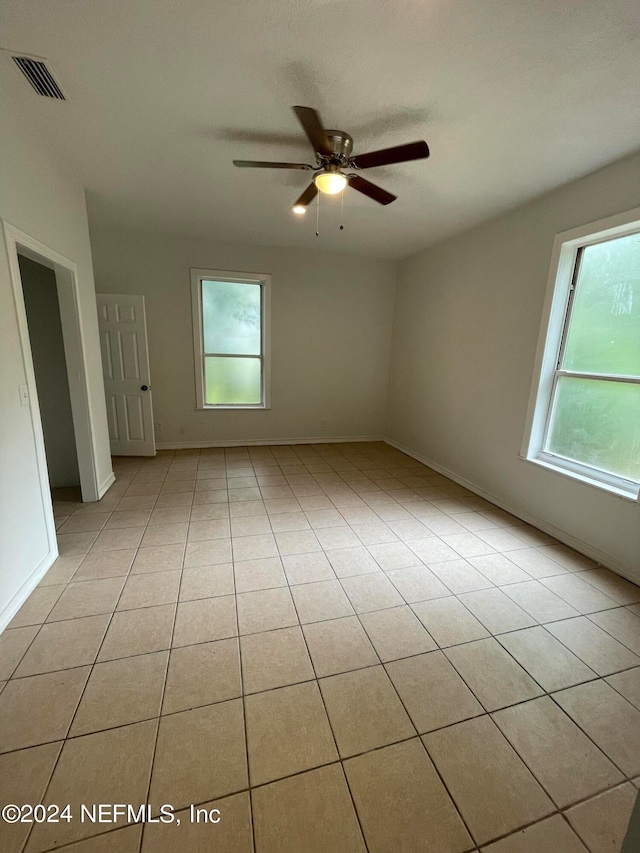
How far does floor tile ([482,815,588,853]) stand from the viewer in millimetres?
1010

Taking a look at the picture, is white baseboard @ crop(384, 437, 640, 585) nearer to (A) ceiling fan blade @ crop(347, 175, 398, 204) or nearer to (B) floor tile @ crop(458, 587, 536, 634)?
(B) floor tile @ crop(458, 587, 536, 634)

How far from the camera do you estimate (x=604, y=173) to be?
7.61 feet

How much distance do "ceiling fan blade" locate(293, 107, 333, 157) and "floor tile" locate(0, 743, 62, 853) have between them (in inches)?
108

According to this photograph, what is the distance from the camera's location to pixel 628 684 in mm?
1535

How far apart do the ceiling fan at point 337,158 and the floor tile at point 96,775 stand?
8.76ft

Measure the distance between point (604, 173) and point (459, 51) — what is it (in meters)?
1.55

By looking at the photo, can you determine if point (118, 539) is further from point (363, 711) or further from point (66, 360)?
point (363, 711)

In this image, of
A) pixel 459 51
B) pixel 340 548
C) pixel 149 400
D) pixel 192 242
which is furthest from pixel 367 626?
pixel 192 242

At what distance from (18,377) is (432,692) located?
8.81 feet

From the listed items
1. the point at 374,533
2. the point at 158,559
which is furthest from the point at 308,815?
the point at 374,533

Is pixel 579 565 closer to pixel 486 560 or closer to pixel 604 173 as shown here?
pixel 486 560

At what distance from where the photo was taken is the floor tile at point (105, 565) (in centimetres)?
212

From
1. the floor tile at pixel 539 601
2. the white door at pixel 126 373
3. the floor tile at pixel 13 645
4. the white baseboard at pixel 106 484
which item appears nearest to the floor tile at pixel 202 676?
the floor tile at pixel 13 645

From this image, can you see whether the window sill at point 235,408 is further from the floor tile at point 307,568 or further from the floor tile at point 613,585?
the floor tile at point 613,585
